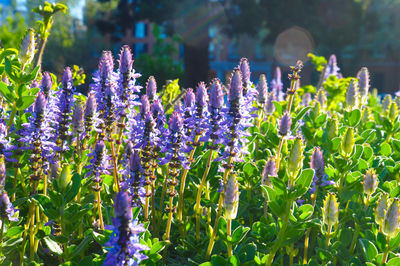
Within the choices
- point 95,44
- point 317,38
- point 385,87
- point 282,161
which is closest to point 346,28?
point 317,38

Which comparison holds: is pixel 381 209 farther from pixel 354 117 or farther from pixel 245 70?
pixel 354 117

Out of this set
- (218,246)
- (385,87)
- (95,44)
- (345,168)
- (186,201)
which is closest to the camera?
(218,246)

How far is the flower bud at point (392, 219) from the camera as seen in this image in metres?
2.07

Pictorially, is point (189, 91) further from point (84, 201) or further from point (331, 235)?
point (331, 235)

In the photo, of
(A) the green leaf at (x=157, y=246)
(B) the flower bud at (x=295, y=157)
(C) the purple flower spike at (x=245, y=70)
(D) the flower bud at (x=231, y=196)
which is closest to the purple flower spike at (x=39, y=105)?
(A) the green leaf at (x=157, y=246)

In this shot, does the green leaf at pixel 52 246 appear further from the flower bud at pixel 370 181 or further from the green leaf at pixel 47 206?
the flower bud at pixel 370 181

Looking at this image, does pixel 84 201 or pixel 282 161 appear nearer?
pixel 84 201

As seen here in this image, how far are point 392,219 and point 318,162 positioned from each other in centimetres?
53

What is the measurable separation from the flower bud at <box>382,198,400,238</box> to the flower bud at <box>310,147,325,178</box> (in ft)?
1.57

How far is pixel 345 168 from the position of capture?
8.93 feet

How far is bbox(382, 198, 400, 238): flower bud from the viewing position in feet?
6.80

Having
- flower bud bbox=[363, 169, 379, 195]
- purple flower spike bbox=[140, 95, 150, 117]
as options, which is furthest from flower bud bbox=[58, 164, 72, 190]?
flower bud bbox=[363, 169, 379, 195]

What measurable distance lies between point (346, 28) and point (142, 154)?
144 ft

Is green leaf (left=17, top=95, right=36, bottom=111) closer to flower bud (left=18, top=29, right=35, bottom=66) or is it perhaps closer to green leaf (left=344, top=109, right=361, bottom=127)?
flower bud (left=18, top=29, right=35, bottom=66)
